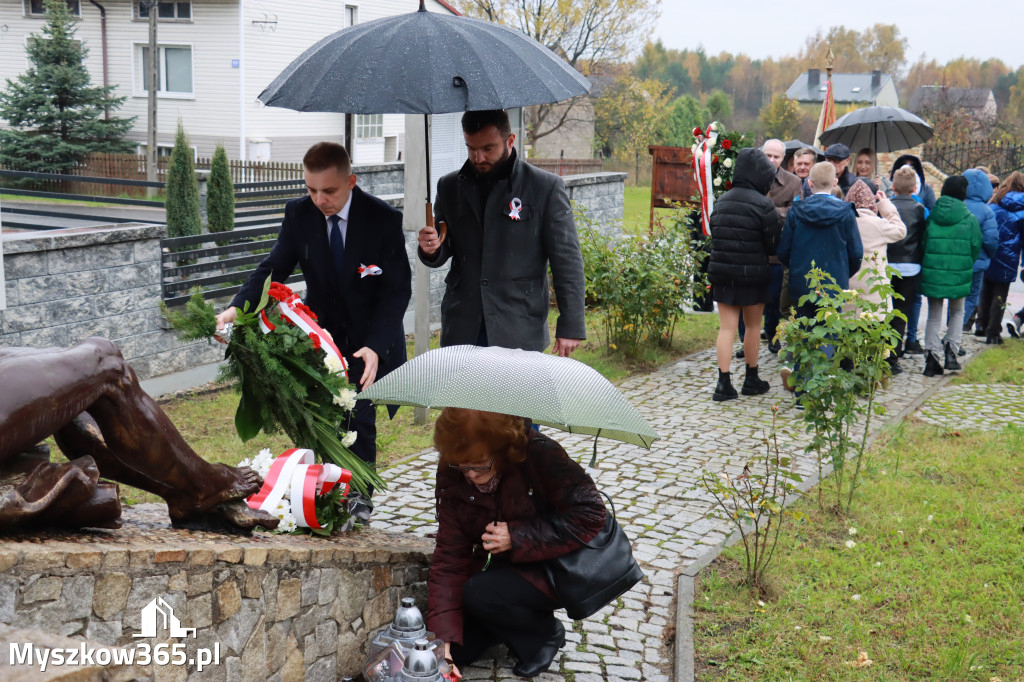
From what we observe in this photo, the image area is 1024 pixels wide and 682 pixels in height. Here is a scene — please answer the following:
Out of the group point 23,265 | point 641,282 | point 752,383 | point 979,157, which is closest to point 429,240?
point 23,265

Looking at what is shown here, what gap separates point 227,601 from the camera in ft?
10.5

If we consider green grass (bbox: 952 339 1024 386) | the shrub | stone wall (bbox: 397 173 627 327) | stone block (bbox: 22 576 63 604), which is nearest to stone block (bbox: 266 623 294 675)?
stone block (bbox: 22 576 63 604)

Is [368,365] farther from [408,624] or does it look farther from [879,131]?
[879,131]

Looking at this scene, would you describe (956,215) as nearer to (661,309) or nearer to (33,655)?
(661,309)

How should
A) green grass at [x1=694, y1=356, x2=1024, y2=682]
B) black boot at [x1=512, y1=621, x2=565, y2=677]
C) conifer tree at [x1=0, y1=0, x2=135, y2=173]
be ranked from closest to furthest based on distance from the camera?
black boot at [x1=512, y1=621, x2=565, y2=677] < green grass at [x1=694, y1=356, x2=1024, y2=682] < conifer tree at [x1=0, y1=0, x2=135, y2=173]

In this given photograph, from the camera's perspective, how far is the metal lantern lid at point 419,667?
340cm

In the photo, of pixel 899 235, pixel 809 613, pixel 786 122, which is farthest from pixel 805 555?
pixel 786 122

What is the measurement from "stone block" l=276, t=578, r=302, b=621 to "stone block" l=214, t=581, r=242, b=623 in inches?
8.9

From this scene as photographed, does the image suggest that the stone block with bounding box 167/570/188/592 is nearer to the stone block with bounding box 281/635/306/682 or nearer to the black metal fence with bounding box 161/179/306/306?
the stone block with bounding box 281/635/306/682

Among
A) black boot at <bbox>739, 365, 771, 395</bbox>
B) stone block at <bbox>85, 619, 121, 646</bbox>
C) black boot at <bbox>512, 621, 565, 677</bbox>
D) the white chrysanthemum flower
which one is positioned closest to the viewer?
stone block at <bbox>85, 619, 121, 646</bbox>

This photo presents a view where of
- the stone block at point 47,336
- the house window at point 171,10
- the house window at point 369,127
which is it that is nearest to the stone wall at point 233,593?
the stone block at point 47,336

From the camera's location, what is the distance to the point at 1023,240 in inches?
454

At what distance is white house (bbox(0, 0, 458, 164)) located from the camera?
100 ft

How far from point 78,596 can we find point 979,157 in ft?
104
